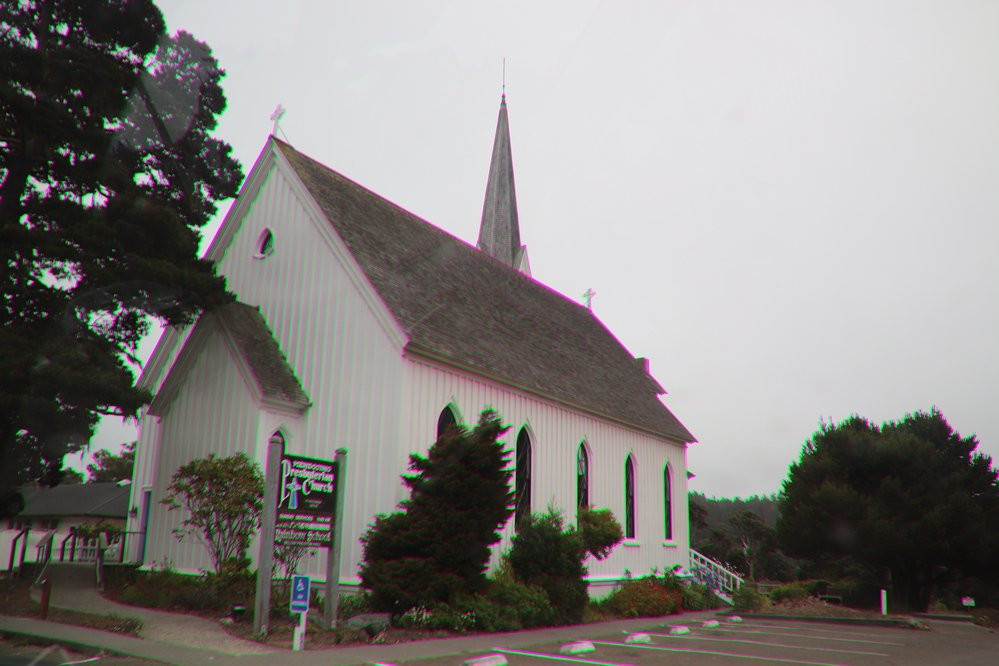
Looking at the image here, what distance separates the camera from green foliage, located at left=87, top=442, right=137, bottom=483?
236 ft

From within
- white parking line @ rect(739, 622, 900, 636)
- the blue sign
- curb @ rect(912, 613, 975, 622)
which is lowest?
curb @ rect(912, 613, 975, 622)

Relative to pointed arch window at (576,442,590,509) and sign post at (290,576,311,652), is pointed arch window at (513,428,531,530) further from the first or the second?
sign post at (290,576,311,652)

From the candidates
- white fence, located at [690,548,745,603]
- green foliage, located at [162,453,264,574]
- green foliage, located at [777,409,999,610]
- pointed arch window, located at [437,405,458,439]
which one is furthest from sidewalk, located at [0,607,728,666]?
green foliage, located at [777,409,999,610]

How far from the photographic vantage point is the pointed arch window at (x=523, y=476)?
61.5 feet

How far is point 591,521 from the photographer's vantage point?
19.5m

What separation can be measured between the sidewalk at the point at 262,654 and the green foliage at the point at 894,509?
20.7 metres

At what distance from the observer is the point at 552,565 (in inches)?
651

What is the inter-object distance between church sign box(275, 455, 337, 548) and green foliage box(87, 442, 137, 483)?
66865 mm

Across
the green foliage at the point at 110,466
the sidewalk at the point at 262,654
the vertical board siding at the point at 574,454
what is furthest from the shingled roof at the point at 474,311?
the green foliage at the point at 110,466

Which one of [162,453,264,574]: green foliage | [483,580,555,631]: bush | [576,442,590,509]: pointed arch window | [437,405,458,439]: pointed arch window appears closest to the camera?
[162,453,264,574]: green foliage

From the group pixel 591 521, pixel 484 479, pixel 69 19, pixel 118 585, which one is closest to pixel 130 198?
pixel 69 19

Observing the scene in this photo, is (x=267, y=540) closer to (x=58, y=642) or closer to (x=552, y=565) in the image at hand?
(x=58, y=642)

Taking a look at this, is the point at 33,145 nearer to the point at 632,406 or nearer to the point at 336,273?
the point at 336,273

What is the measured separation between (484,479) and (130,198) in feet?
31.0
